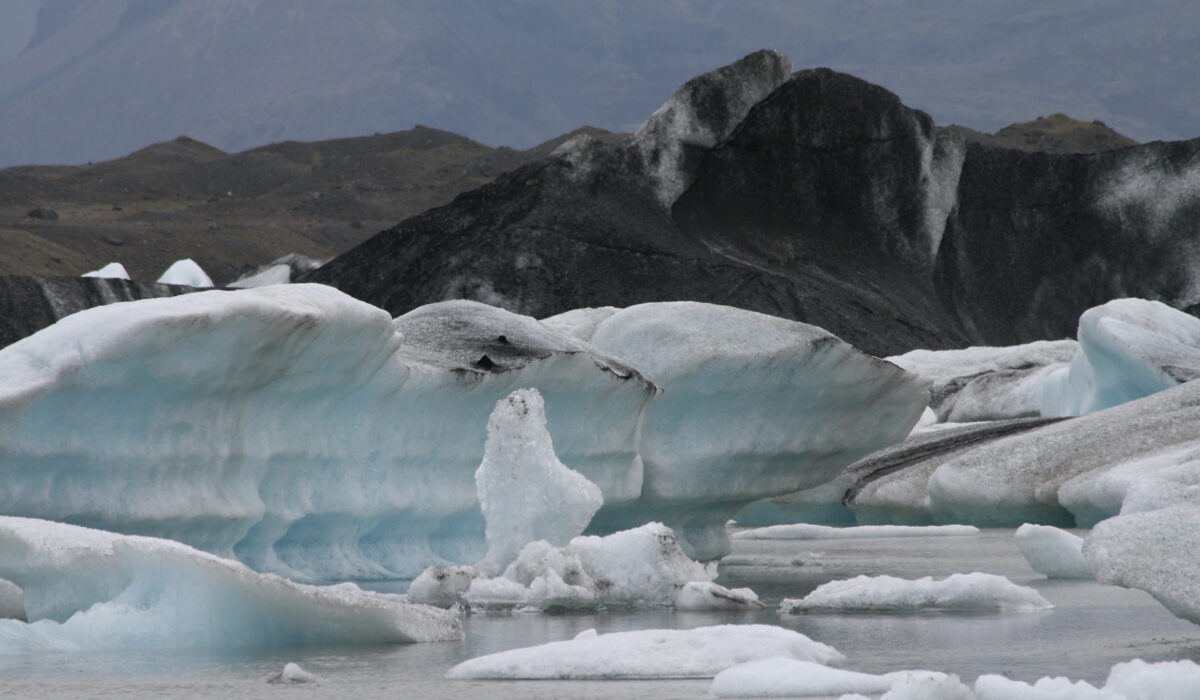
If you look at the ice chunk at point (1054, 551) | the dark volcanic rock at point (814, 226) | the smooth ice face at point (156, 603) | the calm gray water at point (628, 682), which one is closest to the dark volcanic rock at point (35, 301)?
the dark volcanic rock at point (814, 226)

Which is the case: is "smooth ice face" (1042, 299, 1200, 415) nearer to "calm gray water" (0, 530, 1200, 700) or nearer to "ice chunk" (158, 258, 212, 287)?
"calm gray water" (0, 530, 1200, 700)

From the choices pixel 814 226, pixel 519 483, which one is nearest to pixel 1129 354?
pixel 519 483

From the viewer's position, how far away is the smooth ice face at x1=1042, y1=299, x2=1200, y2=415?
1850 centimetres

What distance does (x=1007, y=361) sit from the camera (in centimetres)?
2581

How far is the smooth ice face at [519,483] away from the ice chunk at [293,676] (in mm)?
3327

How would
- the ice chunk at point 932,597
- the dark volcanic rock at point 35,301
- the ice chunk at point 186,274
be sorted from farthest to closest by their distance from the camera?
the ice chunk at point 186,274
the dark volcanic rock at point 35,301
the ice chunk at point 932,597

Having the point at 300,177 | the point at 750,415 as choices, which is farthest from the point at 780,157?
the point at 300,177

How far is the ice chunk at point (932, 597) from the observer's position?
759 cm

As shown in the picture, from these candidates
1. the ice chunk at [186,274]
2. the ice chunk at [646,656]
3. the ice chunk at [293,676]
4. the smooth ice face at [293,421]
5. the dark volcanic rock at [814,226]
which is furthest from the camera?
the ice chunk at [186,274]

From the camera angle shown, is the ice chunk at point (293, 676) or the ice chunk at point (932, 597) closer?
the ice chunk at point (293, 676)

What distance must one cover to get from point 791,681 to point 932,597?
9.68ft

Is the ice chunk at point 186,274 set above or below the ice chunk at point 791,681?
above

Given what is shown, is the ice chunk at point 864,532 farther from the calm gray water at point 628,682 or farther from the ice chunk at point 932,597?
the ice chunk at point 932,597

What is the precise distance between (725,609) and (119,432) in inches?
115
